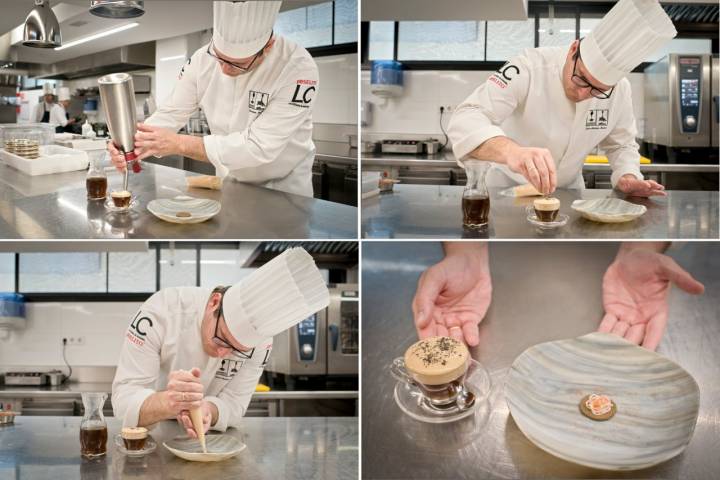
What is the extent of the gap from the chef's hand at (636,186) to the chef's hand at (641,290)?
4.4 inches

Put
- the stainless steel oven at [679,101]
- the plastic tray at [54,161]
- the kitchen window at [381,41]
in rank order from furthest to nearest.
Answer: the stainless steel oven at [679,101] < the kitchen window at [381,41] < the plastic tray at [54,161]

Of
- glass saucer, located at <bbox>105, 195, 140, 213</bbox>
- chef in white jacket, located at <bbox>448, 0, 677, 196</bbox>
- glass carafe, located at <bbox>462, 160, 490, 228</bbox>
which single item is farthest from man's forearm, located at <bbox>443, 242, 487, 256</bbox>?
glass saucer, located at <bbox>105, 195, 140, 213</bbox>

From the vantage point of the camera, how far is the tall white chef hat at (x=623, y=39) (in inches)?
45.8

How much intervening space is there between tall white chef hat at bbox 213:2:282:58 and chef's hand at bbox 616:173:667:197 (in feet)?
2.66

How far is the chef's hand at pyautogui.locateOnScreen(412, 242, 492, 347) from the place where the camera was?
1.42 meters

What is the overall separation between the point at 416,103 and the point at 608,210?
2.29ft

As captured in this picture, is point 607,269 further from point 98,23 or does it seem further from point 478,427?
point 98,23

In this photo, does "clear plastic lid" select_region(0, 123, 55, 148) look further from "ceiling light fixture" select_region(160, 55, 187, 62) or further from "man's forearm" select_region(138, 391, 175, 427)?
"man's forearm" select_region(138, 391, 175, 427)

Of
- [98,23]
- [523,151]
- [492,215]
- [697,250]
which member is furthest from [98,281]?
[697,250]

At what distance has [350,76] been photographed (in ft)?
4.29

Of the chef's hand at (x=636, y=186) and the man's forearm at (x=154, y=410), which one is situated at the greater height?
the chef's hand at (x=636, y=186)

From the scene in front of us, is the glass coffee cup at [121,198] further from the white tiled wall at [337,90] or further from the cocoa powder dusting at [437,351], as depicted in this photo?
the cocoa powder dusting at [437,351]

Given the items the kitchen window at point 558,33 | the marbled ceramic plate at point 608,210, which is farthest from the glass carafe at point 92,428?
the kitchen window at point 558,33

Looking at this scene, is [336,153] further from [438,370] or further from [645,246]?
[645,246]
